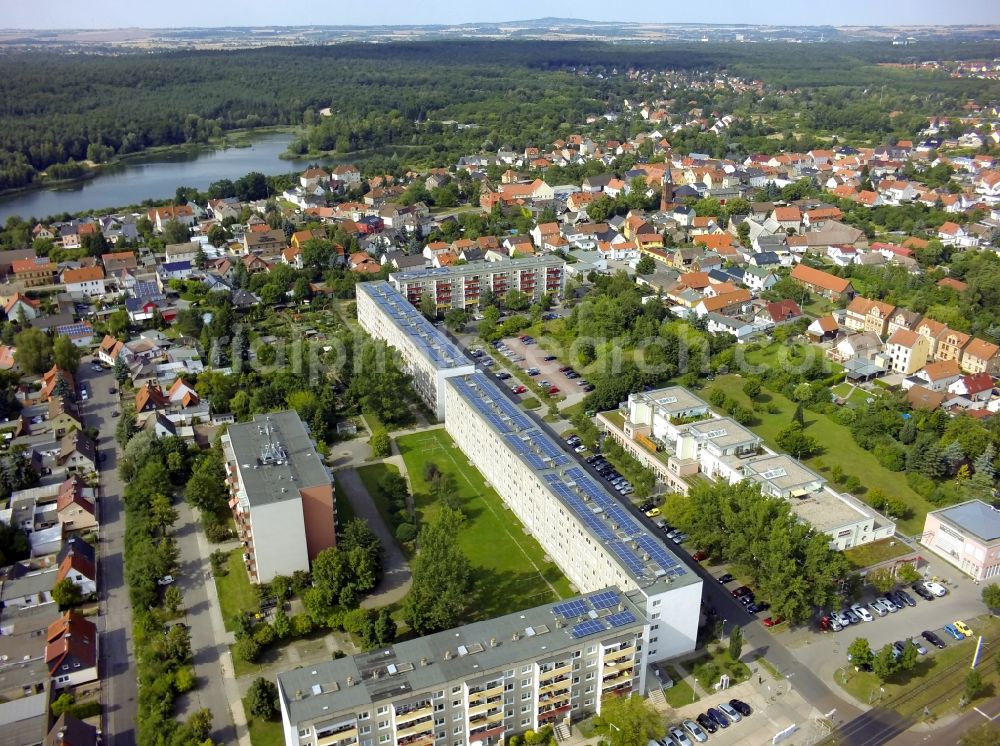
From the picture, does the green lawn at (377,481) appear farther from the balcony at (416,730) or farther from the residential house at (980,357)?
the residential house at (980,357)

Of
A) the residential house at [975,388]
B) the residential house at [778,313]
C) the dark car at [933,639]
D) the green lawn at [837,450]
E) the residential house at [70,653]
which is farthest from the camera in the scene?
the residential house at [778,313]

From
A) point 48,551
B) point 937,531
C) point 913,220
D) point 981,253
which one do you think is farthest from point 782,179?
point 48,551

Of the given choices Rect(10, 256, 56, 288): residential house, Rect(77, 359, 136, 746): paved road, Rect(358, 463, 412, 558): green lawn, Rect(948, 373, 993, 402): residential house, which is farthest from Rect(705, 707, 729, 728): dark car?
Rect(10, 256, 56, 288): residential house

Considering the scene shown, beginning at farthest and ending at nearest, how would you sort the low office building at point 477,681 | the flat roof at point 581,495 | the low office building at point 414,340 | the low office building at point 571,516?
the low office building at point 414,340, the flat roof at point 581,495, the low office building at point 571,516, the low office building at point 477,681

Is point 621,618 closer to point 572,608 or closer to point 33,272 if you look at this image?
point 572,608

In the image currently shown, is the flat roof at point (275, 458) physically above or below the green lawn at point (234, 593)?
above

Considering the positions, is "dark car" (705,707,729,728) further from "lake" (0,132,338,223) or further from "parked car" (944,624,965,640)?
"lake" (0,132,338,223)

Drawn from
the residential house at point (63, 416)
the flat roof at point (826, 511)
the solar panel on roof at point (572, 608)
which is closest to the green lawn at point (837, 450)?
the flat roof at point (826, 511)
